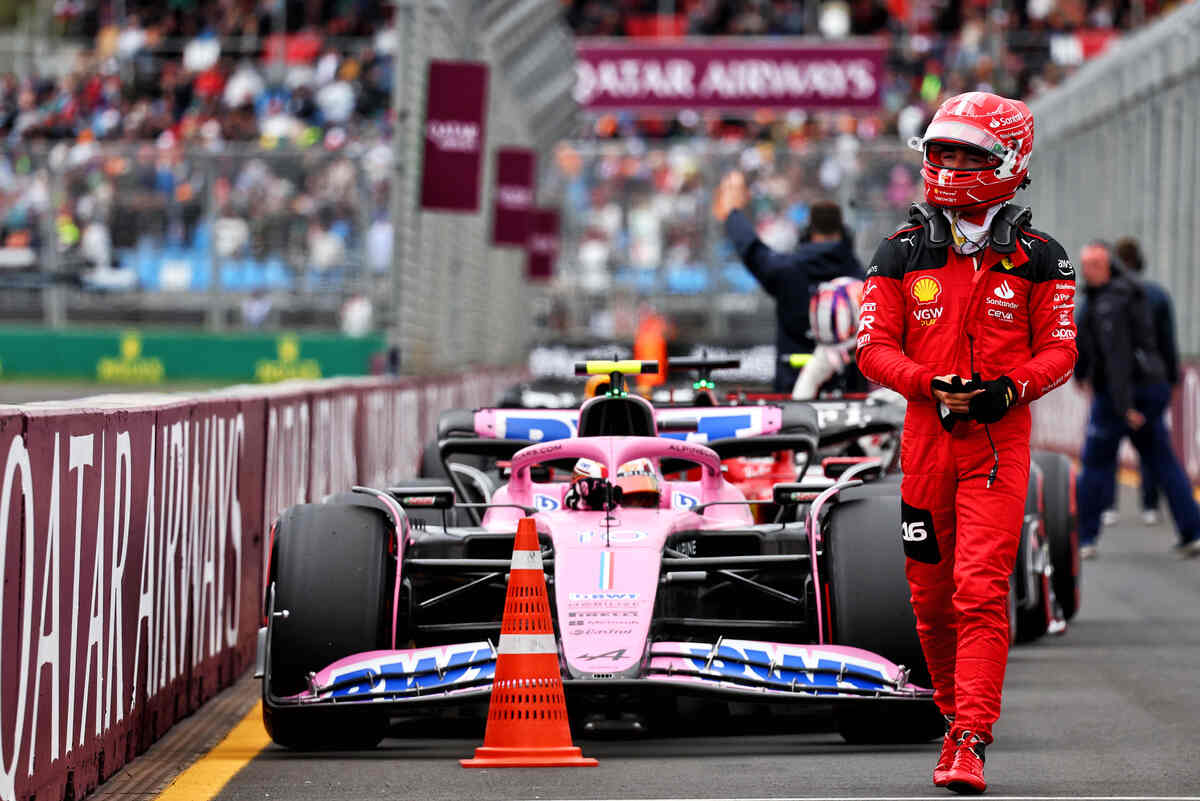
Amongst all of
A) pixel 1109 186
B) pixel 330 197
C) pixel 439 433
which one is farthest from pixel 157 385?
pixel 439 433

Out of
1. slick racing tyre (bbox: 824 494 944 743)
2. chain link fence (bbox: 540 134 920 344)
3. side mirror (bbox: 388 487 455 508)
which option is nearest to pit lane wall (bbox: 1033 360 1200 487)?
chain link fence (bbox: 540 134 920 344)

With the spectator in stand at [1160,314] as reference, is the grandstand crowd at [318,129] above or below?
above

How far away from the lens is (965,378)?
650 cm

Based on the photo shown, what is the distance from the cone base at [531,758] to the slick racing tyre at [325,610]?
0.37 metres

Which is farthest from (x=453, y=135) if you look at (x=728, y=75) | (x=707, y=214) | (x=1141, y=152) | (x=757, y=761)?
(x=728, y=75)

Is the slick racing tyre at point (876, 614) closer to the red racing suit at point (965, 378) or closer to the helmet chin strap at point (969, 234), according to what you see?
the red racing suit at point (965, 378)

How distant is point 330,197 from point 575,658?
21176 millimetres

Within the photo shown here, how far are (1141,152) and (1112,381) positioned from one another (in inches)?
432

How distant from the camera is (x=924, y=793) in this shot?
6.28 m

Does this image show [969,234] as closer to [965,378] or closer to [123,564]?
[965,378]

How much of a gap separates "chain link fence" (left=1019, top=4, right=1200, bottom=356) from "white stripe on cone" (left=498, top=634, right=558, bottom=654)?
50.5ft

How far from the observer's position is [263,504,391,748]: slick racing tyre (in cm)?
712

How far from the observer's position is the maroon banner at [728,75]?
3300 cm

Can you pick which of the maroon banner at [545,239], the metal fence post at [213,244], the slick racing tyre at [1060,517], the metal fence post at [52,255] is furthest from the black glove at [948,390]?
the metal fence post at [52,255]
